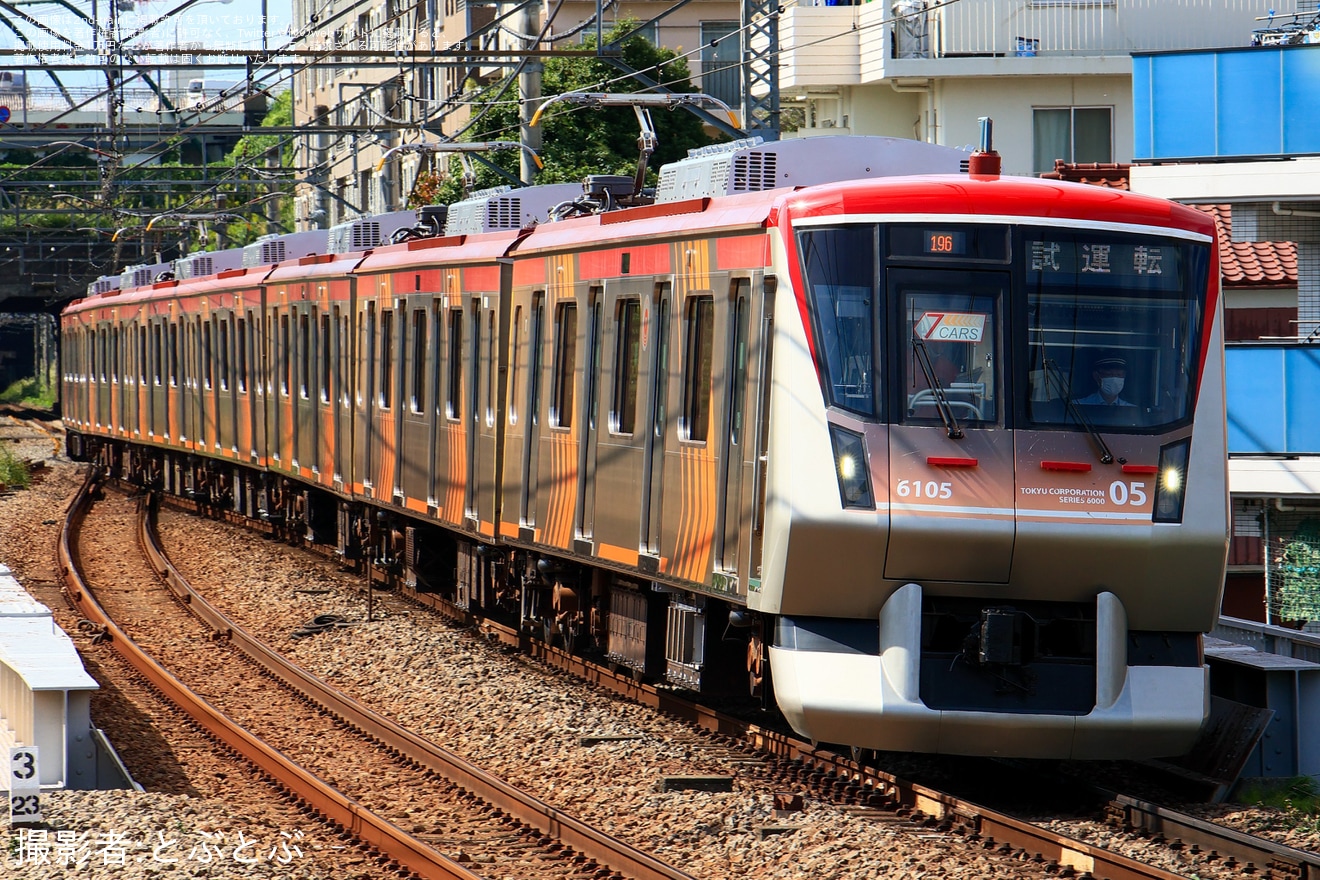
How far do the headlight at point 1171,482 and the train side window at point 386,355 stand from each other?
359 inches

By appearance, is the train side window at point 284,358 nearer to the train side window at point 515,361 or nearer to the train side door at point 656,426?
the train side window at point 515,361

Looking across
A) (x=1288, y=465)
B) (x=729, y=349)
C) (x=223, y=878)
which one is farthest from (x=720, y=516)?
(x=1288, y=465)

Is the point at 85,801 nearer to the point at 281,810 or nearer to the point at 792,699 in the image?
the point at 281,810

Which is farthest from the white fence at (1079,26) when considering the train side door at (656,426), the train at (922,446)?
the train side door at (656,426)

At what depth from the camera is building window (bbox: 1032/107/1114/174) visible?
25656 millimetres

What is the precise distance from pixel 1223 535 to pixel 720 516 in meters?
2.38

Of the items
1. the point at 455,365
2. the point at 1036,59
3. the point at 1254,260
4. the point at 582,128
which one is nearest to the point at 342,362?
the point at 455,365

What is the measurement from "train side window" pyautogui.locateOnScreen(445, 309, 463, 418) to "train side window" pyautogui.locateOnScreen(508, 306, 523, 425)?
1.17 metres

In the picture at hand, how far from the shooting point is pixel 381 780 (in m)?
9.70

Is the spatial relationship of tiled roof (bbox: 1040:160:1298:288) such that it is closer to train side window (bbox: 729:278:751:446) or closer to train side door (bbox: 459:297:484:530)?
train side door (bbox: 459:297:484:530)

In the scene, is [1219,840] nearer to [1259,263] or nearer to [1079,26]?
[1259,263]

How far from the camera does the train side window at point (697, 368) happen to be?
9.65 m

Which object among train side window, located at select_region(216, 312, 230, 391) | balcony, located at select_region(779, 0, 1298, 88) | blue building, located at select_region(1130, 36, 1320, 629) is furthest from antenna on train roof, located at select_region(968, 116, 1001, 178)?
balcony, located at select_region(779, 0, 1298, 88)

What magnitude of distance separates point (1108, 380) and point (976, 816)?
2005 mm
